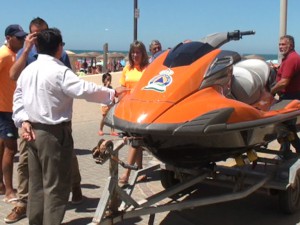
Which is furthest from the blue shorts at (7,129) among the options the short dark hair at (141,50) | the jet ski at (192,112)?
the short dark hair at (141,50)

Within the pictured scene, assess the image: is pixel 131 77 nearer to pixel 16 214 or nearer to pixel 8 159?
pixel 8 159

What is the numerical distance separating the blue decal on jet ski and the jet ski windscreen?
0.38ft

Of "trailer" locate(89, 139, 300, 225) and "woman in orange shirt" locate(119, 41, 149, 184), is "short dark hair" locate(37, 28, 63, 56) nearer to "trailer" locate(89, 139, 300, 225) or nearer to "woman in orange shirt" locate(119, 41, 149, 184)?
"trailer" locate(89, 139, 300, 225)

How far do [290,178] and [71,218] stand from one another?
2150mm

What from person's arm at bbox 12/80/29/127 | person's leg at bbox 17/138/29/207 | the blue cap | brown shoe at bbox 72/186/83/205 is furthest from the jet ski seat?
the blue cap

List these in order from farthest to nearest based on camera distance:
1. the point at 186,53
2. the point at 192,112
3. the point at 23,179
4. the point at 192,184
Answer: the point at 23,179, the point at 192,184, the point at 186,53, the point at 192,112

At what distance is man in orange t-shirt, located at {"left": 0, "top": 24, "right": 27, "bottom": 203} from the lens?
15.9 feet

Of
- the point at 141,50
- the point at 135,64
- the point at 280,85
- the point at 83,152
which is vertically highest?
the point at 141,50

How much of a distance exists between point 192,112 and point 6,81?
7.94 feet

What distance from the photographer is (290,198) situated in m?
4.74

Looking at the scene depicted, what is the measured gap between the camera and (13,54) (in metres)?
5.03

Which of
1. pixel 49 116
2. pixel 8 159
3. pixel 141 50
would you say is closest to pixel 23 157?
pixel 8 159

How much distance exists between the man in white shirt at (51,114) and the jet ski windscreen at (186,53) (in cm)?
68

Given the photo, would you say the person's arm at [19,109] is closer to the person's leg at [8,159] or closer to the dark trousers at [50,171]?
the dark trousers at [50,171]
